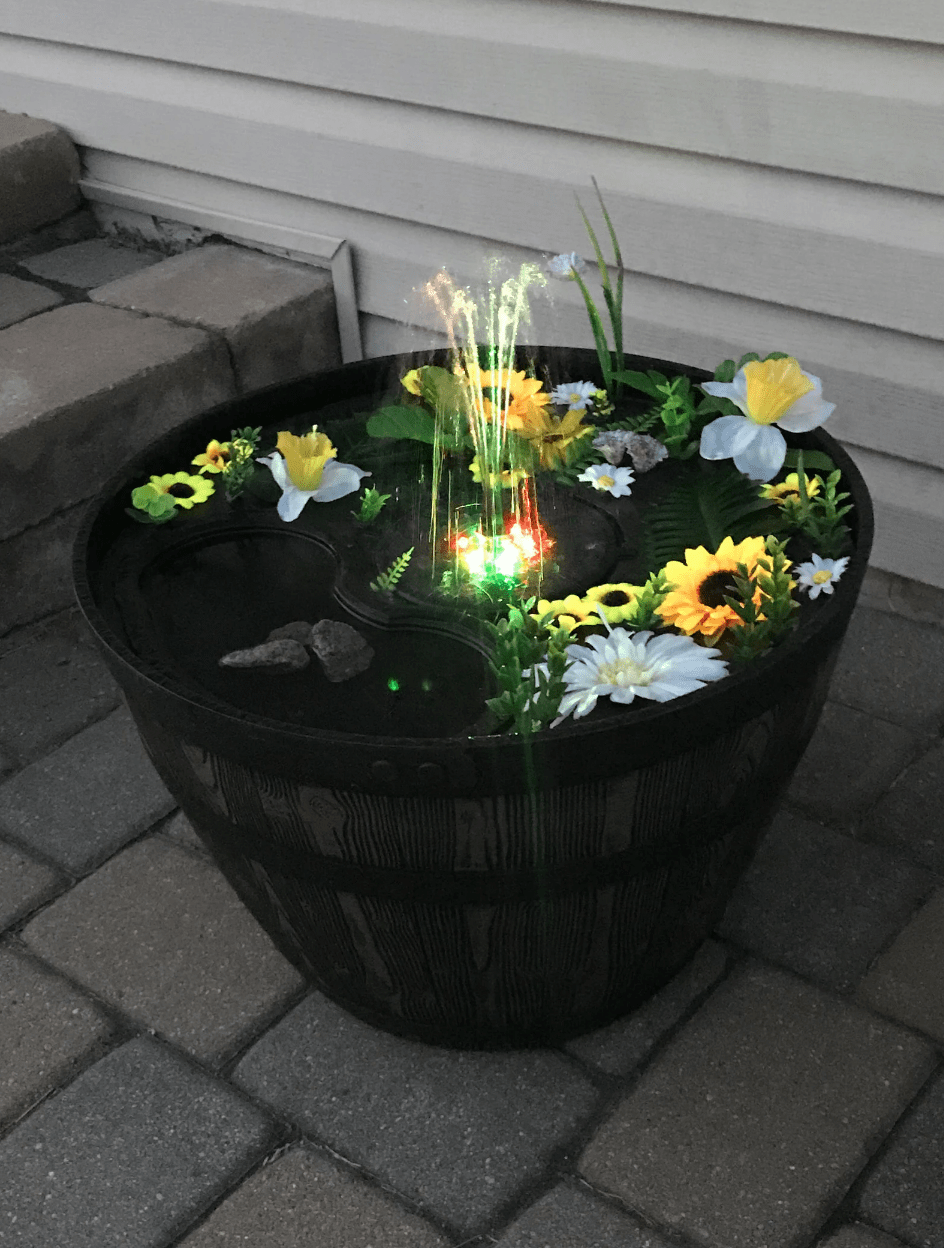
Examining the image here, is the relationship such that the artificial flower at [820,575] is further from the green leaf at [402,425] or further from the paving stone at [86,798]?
the paving stone at [86,798]

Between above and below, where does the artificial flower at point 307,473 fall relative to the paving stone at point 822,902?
above

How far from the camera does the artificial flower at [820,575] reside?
1.36 metres

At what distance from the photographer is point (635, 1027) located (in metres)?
1.68

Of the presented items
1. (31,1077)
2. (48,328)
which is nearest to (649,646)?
(31,1077)

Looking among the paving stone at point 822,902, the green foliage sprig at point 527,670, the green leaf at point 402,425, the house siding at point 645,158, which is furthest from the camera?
the house siding at point 645,158

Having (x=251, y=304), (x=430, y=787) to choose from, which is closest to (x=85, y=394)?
(x=251, y=304)

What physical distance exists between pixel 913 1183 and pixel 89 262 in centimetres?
275

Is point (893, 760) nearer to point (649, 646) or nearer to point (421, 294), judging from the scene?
point (649, 646)

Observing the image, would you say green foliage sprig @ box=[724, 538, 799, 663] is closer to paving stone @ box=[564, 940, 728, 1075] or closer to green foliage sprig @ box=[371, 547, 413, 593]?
green foliage sprig @ box=[371, 547, 413, 593]

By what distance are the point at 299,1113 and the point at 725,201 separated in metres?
1.65

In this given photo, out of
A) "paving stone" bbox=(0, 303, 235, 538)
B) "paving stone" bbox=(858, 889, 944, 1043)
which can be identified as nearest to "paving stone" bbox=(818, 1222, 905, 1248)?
"paving stone" bbox=(858, 889, 944, 1043)

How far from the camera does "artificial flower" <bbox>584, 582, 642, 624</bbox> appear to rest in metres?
1.37

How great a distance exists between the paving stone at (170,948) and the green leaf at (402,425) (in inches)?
30.1

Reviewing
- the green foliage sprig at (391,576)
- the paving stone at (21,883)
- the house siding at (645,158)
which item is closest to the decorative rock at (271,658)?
the green foliage sprig at (391,576)
